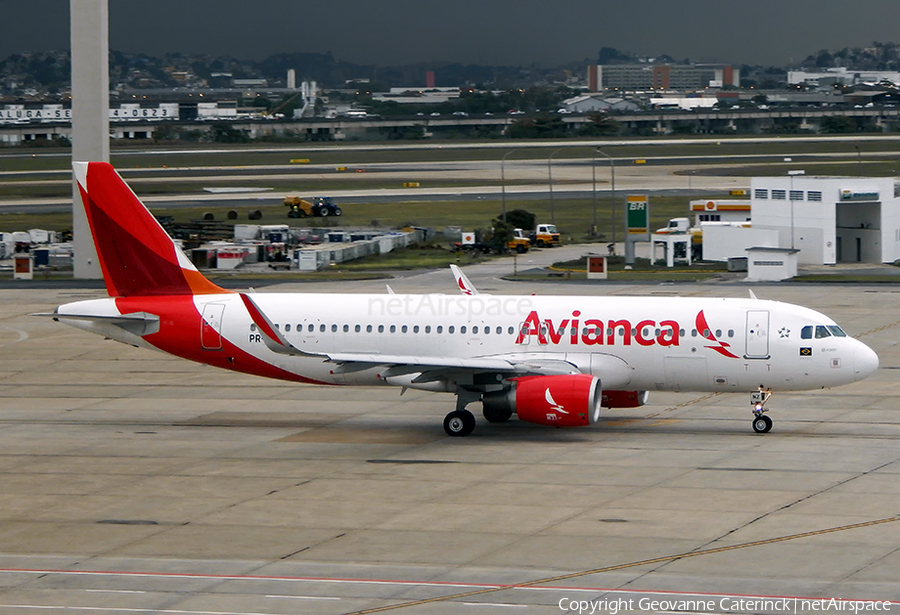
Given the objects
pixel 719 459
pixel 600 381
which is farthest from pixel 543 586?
pixel 600 381

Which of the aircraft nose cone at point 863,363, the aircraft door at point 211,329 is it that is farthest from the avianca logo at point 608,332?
the aircraft door at point 211,329

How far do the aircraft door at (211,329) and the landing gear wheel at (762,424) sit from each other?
17.0 m

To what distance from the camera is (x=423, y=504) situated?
103 feet

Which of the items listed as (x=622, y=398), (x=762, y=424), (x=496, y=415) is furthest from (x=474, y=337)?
(x=762, y=424)

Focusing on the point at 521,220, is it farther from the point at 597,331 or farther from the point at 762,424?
the point at 762,424

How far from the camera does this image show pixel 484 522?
29438 millimetres

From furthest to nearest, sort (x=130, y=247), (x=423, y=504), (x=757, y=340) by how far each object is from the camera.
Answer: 1. (x=130, y=247)
2. (x=757, y=340)
3. (x=423, y=504)

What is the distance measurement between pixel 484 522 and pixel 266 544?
4961mm

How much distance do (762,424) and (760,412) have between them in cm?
38

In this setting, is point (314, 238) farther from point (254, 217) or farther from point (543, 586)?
point (543, 586)

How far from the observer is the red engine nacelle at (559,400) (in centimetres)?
3725

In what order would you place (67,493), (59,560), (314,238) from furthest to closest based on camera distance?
(314,238) → (67,493) → (59,560)

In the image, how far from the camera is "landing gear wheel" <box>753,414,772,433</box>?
1543 inches

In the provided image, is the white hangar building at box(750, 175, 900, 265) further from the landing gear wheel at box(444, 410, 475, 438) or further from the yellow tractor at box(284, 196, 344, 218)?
the landing gear wheel at box(444, 410, 475, 438)
